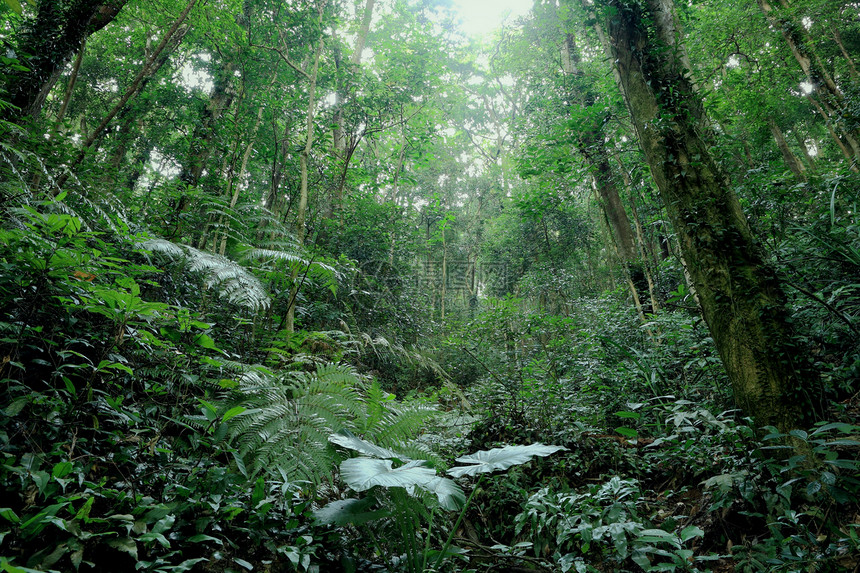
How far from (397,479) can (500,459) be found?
47 centimetres

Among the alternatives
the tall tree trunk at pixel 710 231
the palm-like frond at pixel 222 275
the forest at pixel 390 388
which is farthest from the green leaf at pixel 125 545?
the tall tree trunk at pixel 710 231

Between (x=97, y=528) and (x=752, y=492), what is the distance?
2837 mm

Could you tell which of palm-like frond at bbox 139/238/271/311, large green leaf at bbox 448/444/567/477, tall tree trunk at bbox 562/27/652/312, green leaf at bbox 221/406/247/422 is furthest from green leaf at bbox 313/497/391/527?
tall tree trunk at bbox 562/27/652/312

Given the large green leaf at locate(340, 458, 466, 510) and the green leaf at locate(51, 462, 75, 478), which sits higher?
the large green leaf at locate(340, 458, 466, 510)

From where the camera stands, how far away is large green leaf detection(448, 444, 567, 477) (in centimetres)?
147

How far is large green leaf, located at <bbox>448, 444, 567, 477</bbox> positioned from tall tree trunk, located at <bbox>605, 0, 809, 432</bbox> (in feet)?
5.26

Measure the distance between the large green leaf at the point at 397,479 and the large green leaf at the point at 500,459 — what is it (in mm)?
79

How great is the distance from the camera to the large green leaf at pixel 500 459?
4.82ft

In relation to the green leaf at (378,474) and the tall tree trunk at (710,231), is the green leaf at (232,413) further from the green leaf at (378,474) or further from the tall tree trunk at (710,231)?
the tall tree trunk at (710,231)

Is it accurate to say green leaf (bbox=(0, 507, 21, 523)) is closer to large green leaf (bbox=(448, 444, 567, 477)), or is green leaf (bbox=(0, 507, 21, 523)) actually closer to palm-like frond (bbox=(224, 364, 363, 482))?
palm-like frond (bbox=(224, 364, 363, 482))

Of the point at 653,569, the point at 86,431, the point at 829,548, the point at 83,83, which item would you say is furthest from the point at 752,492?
the point at 83,83

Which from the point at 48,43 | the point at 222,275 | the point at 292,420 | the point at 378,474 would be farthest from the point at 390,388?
the point at 48,43

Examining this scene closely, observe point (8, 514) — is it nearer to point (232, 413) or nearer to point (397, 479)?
point (232, 413)

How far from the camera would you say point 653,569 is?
1553 mm
